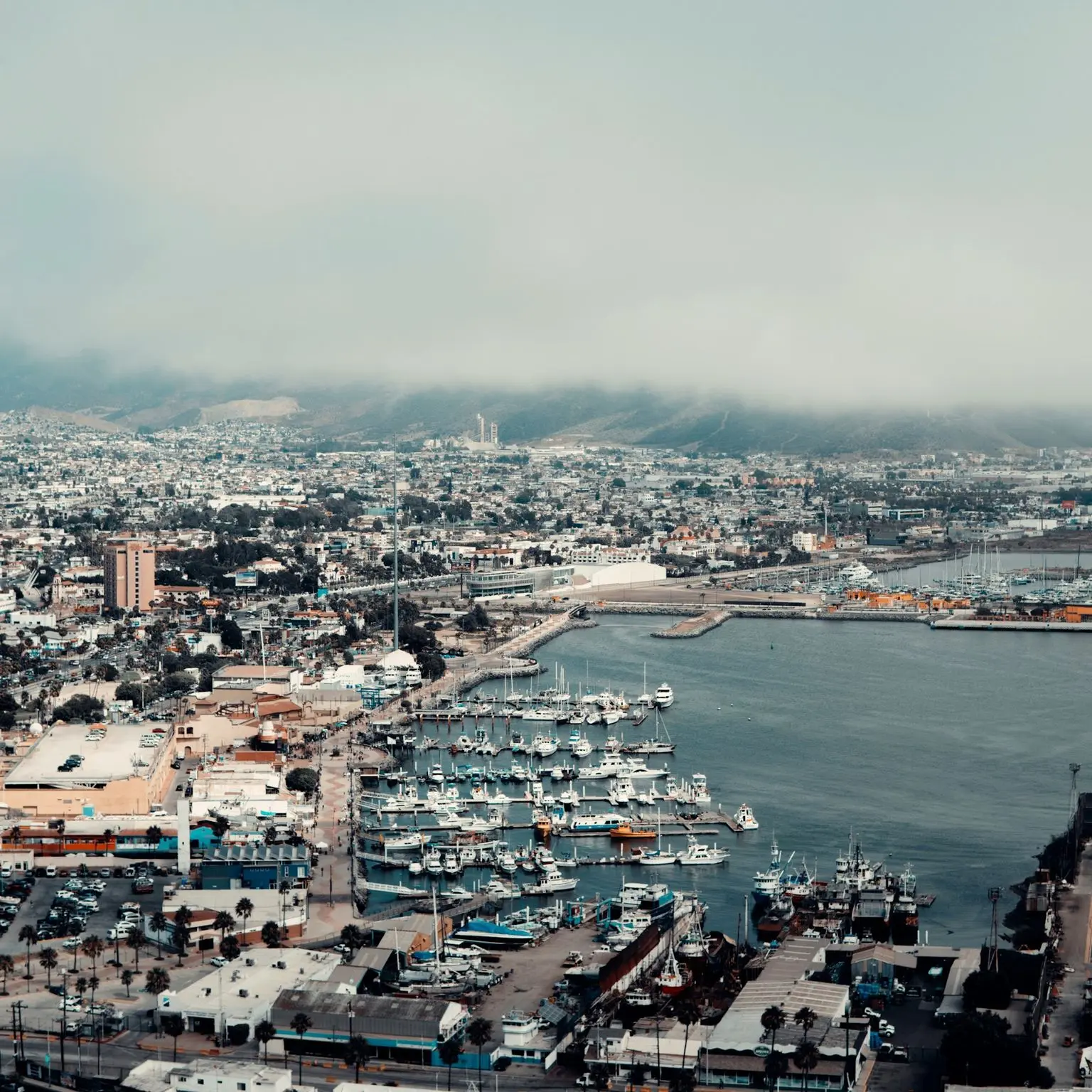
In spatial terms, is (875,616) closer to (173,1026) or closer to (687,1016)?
(687,1016)

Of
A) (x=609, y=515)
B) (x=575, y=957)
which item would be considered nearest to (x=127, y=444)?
(x=609, y=515)

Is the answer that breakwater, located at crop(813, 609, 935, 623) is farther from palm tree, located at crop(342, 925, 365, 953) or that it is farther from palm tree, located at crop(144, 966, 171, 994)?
palm tree, located at crop(144, 966, 171, 994)

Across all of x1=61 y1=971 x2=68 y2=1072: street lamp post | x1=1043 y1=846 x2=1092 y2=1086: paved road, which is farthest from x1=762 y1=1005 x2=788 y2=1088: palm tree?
x1=61 y1=971 x2=68 y2=1072: street lamp post

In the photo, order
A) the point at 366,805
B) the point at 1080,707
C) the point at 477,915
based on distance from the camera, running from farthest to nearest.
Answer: the point at 1080,707, the point at 366,805, the point at 477,915

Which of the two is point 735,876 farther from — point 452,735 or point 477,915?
point 452,735

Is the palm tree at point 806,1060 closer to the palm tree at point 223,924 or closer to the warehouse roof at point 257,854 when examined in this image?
the palm tree at point 223,924

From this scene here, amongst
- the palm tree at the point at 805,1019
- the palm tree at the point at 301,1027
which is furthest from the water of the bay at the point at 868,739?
the palm tree at the point at 301,1027
